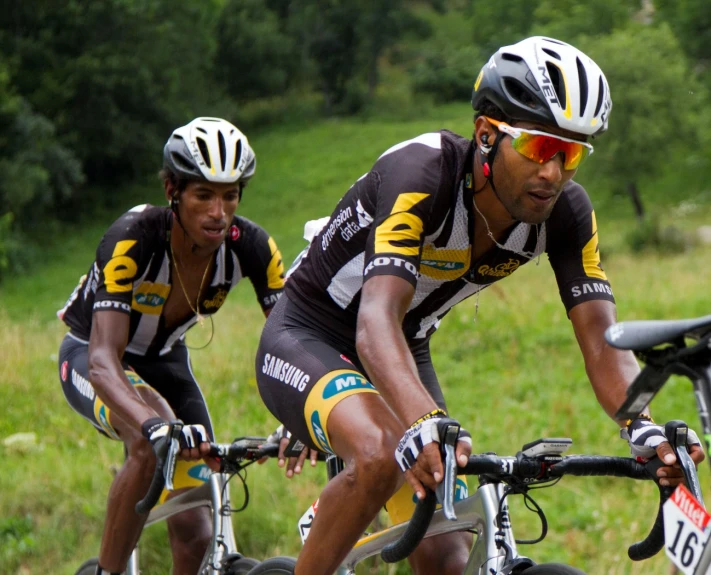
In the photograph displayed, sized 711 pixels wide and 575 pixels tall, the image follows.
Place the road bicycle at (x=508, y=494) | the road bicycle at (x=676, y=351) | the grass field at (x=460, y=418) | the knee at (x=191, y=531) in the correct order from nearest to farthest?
the road bicycle at (x=676, y=351)
the road bicycle at (x=508, y=494)
the knee at (x=191, y=531)
the grass field at (x=460, y=418)

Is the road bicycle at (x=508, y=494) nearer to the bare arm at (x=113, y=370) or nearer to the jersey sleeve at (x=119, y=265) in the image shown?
the bare arm at (x=113, y=370)

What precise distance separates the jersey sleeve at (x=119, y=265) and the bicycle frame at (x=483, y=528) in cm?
220

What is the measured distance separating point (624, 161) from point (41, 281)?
82.0 ft

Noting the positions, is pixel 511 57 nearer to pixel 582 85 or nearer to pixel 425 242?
pixel 582 85

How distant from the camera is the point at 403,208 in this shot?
3.55m

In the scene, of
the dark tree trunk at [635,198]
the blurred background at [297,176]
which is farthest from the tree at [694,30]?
the dark tree trunk at [635,198]

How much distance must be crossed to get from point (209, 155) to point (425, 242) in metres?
2.13

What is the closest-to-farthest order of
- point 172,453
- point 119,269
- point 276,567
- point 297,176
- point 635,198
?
point 276,567
point 172,453
point 119,269
point 635,198
point 297,176

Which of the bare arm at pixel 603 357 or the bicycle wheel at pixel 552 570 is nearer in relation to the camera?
the bicycle wheel at pixel 552 570

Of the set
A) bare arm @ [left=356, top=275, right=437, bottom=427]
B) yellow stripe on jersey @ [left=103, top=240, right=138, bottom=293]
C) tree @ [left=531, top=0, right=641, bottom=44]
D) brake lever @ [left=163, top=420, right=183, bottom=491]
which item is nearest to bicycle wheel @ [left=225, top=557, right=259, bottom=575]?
brake lever @ [left=163, top=420, right=183, bottom=491]

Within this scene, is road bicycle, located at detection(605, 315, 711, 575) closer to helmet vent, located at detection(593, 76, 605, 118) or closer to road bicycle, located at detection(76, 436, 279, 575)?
helmet vent, located at detection(593, 76, 605, 118)

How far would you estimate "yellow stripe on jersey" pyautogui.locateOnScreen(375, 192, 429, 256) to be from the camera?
11.4 ft

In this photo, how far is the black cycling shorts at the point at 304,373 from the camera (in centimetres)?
356

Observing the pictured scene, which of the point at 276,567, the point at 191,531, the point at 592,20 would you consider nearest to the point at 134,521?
the point at 191,531
